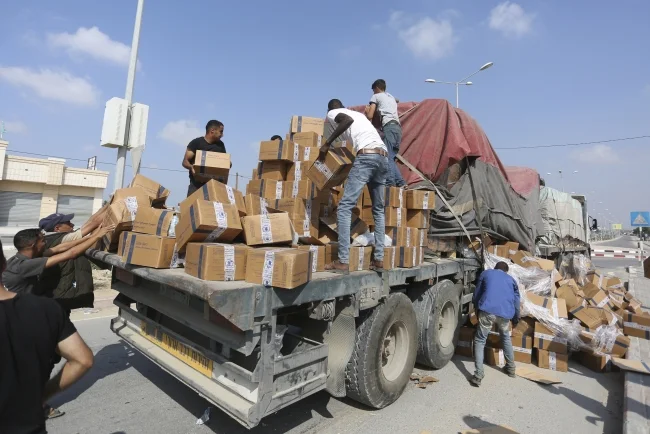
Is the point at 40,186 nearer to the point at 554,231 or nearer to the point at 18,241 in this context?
the point at 18,241

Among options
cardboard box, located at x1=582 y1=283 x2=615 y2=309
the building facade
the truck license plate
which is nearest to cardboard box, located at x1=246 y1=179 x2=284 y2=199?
the truck license plate

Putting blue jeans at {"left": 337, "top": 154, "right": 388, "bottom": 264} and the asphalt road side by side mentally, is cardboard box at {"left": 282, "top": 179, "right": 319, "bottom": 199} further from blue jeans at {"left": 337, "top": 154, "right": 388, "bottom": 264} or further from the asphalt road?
the asphalt road

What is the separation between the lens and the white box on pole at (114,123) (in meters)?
6.39

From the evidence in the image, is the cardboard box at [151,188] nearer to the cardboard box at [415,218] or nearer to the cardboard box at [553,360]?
the cardboard box at [415,218]

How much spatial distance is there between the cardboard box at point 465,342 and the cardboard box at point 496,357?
29 centimetres

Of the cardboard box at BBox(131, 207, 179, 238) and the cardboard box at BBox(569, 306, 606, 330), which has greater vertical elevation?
the cardboard box at BBox(131, 207, 179, 238)

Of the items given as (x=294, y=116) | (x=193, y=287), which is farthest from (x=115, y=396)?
(x=294, y=116)

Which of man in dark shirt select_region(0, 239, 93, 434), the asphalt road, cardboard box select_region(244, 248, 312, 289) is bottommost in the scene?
the asphalt road

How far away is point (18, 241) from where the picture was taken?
309 cm

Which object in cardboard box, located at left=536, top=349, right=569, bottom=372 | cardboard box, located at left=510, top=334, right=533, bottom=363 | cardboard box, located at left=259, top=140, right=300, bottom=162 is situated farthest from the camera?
cardboard box, located at left=510, top=334, right=533, bottom=363

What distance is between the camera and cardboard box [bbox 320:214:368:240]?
159 inches

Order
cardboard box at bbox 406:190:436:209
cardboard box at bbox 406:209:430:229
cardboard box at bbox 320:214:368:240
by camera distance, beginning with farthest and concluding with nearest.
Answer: cardboard box at bbox 406:209:430:229, cardboard box at bbox 406:190:436:209, cardboard box at bbox 320:214:368:240

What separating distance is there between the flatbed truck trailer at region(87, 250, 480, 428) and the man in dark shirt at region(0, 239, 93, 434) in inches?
32.4

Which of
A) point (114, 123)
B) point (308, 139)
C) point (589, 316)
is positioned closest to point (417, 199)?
point (308, 139)
